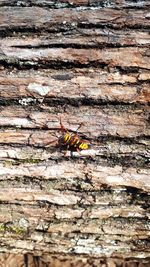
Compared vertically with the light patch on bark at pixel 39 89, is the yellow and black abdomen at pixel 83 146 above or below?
below

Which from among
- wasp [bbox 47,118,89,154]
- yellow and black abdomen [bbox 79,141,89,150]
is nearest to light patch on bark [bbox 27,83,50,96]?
wasp [bbox 47,118,89,154]

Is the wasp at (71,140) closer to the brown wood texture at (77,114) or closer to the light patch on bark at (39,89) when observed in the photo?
the brown wood texture at (77,114)

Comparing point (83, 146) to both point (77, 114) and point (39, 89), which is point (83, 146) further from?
point (39, 89)

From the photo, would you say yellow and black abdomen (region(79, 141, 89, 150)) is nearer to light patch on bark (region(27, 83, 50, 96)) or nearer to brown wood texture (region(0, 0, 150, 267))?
brown wood texture (region(0, 0, 150, 267))

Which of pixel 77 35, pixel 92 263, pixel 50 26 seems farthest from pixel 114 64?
pixel 92 263

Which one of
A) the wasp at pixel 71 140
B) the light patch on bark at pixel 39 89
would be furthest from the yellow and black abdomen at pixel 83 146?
the light patch on bark at pixel 39 89

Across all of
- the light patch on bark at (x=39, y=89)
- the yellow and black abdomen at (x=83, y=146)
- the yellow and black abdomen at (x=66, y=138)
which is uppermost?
the light patch on bark at (x=39, y=89)
